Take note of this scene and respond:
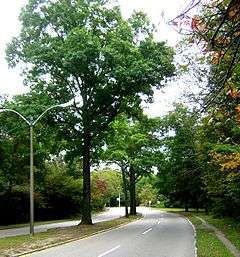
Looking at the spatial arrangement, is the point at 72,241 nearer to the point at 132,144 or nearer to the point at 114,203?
the point at 132,144

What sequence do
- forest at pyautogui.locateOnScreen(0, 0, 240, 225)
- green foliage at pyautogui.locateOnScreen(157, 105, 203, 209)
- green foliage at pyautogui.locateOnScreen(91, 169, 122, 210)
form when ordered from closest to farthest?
forest at pyautogui.locateOnScreen(0, 0, 240, 225), green foliage at pyautogui.locateOnScreen(157, 105, 203, 209), green foliage at pyautogui.locateOnScreen(91, 169, 122, 210)

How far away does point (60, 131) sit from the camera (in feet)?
126

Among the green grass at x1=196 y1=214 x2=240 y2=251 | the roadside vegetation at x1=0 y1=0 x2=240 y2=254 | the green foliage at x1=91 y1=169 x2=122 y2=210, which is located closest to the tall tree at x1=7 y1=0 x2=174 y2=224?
the roadside vegetation at x1=0 y1=0 x2=240 y2=254

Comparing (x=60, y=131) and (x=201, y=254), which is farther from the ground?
(x=60, y=131)

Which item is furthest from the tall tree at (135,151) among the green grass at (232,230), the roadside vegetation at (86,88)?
the green grass at (232,230)

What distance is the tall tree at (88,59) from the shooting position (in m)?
33.7

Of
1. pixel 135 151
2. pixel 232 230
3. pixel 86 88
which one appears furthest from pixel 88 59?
pixel 135 151

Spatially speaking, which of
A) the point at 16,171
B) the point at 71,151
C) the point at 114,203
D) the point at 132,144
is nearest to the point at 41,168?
the point at 16,171

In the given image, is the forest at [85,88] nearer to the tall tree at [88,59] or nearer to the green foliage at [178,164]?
the tall tree at [88,59]

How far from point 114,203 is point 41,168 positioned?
100 m

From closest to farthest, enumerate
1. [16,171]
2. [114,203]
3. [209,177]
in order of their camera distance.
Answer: [209,177] → [16,171] → [114,203]

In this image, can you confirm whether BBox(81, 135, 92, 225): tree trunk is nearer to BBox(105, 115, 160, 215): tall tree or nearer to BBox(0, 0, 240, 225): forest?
BBox(0, 0, 240, 225): forest

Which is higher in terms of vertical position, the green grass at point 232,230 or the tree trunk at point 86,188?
the tree trunk at point 86,188

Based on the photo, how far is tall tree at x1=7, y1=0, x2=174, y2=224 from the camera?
1328 inches
